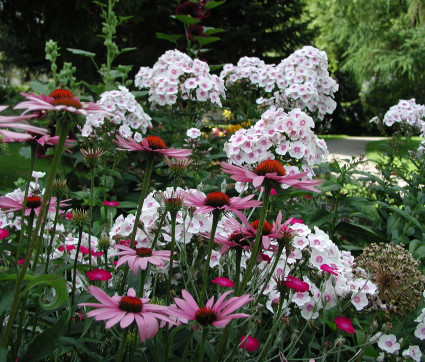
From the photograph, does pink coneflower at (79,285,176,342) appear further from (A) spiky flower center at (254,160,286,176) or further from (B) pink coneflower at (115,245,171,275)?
(A) spiky flower center at (254,160,286,176)

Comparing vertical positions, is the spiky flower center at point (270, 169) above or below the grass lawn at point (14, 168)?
above

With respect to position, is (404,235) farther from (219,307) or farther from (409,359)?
(219,307)

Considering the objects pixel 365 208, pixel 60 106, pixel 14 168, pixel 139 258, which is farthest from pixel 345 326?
pixel 14 168

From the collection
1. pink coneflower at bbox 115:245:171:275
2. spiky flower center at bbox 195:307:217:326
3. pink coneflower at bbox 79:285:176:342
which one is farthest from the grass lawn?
spiky flower center at bbox 195:307:217:326

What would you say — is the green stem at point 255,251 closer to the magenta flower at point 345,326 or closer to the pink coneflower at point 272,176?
the pink coneflower at point 272,176

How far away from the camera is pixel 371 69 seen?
63.1 ft

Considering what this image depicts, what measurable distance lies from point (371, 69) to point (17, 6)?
15544mm

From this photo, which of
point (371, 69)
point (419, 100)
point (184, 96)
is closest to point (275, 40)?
point (184, 96)

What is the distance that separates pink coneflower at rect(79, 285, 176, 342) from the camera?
89 cm

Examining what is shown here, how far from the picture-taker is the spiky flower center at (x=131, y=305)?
0.96 m

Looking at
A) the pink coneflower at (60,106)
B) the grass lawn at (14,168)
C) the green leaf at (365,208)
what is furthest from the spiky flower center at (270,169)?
the grass lawn at (14,168)

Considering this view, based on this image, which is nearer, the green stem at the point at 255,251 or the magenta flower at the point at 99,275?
the green stem at the point at 255,251

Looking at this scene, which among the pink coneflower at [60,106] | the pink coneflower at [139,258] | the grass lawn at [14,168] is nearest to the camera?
the pink coneflower at [60,106]

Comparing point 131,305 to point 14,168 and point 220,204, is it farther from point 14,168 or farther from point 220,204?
point 14,168
